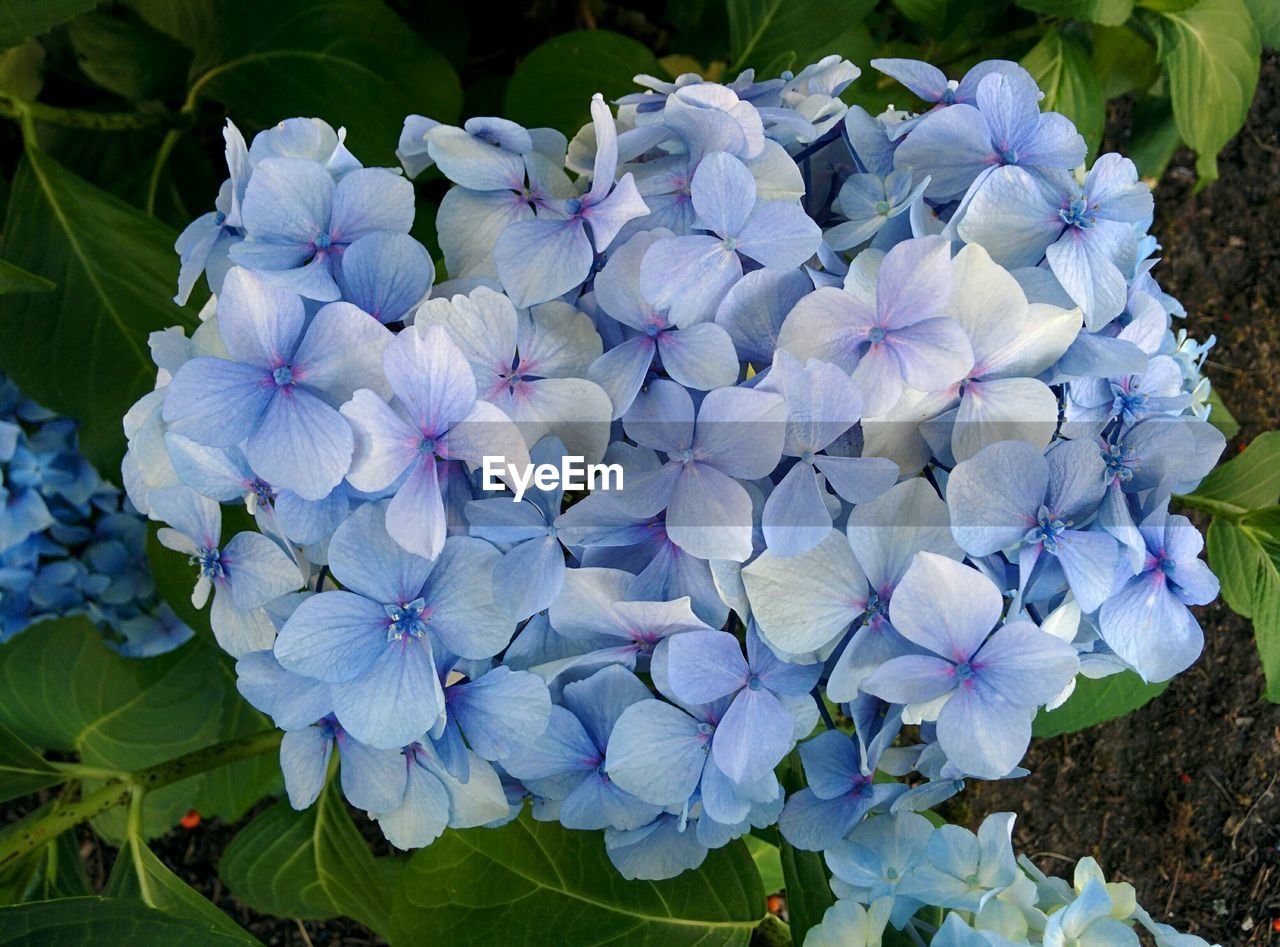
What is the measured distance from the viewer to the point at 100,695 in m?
0.91

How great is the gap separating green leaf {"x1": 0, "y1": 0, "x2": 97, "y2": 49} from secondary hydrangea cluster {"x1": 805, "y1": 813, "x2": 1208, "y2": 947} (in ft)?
2.10

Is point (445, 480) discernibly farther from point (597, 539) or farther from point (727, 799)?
point (727, 799)

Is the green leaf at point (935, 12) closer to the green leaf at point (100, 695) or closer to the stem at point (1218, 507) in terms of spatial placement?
the stem at point (1218, 507)

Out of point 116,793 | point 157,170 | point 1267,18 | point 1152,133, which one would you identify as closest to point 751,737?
point 116,793

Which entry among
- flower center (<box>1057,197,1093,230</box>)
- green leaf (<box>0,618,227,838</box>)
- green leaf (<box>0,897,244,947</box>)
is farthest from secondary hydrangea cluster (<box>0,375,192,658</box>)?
flower center (<box>1057,197,1093,230</box>)

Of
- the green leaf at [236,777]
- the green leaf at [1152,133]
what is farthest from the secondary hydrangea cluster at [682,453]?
the green leaf at [1152,133]

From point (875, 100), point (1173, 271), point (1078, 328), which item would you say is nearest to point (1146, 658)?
point (1078, 328)

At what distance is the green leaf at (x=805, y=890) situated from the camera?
58 centimetres

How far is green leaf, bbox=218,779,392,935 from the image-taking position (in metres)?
0.78

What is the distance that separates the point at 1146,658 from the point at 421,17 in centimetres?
101

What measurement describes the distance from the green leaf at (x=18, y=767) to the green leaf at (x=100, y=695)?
0.19 meters

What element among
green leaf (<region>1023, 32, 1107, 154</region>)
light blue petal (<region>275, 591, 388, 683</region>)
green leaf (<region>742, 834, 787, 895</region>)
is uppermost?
green leaf (<region>1023, 32, 1107, 154</region>)

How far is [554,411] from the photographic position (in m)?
0.42

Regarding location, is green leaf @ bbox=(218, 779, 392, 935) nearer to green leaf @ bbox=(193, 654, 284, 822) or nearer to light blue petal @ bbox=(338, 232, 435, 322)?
green leaf @ bbox=(193, 654, 284, 822)
